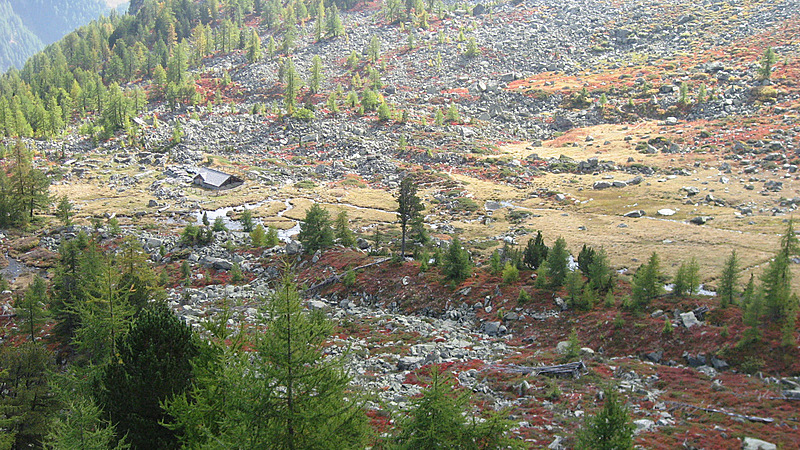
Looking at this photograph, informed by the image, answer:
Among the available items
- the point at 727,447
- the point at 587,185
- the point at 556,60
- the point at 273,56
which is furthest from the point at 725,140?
the point at 273,56

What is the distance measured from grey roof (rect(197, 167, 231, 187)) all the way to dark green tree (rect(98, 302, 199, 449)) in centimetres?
6542

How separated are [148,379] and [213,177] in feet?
228

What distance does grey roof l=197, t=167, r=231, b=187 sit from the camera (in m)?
81.5

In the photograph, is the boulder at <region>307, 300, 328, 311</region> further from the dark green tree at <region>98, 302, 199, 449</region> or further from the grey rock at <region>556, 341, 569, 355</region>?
the dark green tree at <region>98, 302, 199, 449</region>

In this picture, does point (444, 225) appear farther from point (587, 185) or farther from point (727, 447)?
point (727, 447)

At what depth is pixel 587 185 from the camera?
7788 cm

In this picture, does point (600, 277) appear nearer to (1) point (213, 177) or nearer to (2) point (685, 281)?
(2) point (685, 281)

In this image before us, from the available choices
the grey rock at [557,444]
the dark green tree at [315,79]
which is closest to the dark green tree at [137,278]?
the grey rock at [557,444]

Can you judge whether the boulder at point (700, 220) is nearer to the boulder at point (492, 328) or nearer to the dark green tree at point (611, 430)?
the boulder at point (492, 328)

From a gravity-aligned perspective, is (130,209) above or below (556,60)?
below

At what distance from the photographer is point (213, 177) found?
82.8m

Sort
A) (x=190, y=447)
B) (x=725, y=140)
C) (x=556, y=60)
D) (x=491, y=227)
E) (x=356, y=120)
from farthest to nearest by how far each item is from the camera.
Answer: (x=556, y=60) → (x=356, y=120) → (x=725, y=140) → (x=491, y=227) → (x=190, y=447)

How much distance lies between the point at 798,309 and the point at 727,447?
12.4 meters

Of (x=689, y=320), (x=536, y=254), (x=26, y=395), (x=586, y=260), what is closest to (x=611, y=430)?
(x=689, y=320)
